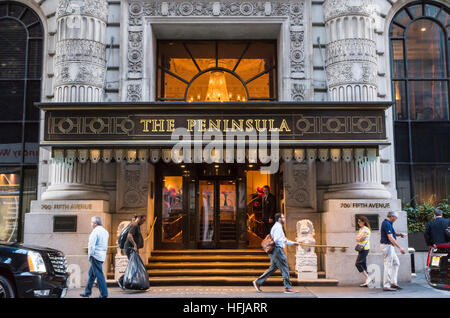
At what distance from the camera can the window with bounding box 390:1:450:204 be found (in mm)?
16094

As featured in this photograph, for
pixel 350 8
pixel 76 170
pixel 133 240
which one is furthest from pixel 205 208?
pixel 350 8

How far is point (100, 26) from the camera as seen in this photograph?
1491cm

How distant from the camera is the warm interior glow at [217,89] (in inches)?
639

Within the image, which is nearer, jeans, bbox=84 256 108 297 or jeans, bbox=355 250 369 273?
jeans, bbox=84 256 108 297

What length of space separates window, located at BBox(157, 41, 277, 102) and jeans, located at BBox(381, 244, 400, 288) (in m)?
6.41

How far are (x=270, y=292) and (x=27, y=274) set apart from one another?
5.88m

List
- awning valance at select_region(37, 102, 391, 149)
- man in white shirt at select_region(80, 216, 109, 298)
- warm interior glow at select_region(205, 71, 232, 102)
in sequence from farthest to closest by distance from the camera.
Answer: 1. warm interior glow at select_region(205, 71, 232, 102)
2. awning valance at select_region(37, 102, 391, 149)
3. man in white shirt at select_region(80, 216, 109, 298)

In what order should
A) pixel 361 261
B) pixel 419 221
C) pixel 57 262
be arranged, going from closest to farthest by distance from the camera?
pixel 57 262 < pixel 361 261 < pixel 419 221

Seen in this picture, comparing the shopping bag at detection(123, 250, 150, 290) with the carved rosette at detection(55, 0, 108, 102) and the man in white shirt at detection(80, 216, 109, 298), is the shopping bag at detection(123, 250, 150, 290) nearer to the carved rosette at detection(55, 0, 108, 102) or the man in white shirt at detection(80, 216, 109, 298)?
the man in white shirt at detection(80, 216, 109, 298)

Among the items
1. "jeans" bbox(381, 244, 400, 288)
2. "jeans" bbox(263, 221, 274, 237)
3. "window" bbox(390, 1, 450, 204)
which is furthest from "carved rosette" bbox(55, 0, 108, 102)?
"window" bbox(390, 1, 450, 204)

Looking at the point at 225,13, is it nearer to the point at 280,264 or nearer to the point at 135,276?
the point at 280,264

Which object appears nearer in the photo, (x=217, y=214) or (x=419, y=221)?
(x=419, y=221)

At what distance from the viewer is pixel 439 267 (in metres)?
10.7

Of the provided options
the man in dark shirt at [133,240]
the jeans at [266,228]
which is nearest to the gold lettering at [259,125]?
the man in dark shirt at [133,240]
